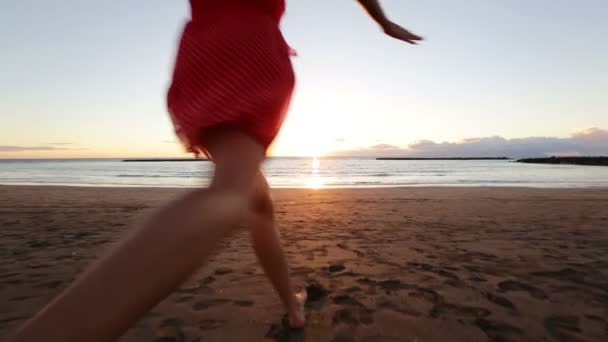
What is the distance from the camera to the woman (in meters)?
0.69

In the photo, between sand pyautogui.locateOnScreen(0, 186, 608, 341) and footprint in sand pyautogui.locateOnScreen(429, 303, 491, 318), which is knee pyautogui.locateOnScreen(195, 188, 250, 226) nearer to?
sand pyautogui.locateOnScreen(0, 186, 608, 341)

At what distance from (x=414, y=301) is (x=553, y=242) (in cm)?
244

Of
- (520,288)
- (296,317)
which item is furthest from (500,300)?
(296,317)

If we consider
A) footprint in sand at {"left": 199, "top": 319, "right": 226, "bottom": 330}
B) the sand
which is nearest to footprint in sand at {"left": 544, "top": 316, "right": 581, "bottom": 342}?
the sand

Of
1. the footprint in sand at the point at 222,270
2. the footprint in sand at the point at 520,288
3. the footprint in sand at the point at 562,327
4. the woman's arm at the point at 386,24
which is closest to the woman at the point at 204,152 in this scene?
the woman's arm at the point at 386,24

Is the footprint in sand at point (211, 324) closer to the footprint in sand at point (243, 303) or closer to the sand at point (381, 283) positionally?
the sand at point (381, 283)

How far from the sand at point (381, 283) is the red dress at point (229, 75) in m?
1.26

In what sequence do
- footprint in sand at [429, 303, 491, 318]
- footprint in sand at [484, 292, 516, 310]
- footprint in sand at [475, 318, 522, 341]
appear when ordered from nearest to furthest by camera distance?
footprint in sand at [475, 318, 522, 341]
footprint in sand at [429, 303, 491, 318]
footprint in sand at [484, 292, 516, 310]

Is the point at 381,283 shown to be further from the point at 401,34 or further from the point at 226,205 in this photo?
the point at 226,205

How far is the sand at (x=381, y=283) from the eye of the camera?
1911mm

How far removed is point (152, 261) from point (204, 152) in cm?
40

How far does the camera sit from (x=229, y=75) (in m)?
0.92

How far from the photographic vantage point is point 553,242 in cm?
384

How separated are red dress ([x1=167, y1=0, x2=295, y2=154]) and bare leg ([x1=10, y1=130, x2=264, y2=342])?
59mm
